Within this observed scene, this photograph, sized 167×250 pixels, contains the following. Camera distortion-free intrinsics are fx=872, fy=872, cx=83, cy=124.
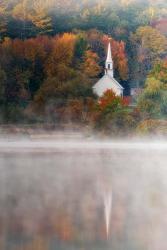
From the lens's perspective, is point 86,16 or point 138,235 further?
point 86,16

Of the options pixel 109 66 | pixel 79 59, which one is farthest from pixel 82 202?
pixel 109 66

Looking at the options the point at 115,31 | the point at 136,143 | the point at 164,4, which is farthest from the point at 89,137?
the point at 164,4

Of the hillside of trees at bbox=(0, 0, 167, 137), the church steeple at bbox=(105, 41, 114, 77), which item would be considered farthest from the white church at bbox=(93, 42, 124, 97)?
the hillside of trees at bbox=(0, 0, 167, 137)

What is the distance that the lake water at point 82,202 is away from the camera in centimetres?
709

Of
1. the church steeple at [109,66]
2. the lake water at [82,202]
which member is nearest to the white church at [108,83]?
the church steeple at [109,66]

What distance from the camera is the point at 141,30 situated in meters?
19.2

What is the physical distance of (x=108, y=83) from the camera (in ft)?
59.7

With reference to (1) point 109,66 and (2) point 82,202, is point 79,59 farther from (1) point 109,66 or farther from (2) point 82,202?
(2) point 82,202

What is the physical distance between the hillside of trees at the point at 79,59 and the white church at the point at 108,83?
0.15 meters

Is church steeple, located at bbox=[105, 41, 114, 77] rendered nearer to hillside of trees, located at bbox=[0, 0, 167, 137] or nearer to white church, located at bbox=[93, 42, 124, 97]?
white church, located at bbox=[93, 42, 124, 97]

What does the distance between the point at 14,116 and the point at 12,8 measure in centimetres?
329

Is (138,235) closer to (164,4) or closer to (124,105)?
(124,105)

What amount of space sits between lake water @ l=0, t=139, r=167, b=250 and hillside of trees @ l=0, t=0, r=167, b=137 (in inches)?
75.1

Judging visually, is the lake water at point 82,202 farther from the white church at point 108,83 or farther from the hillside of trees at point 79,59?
the white church at point 108,83
